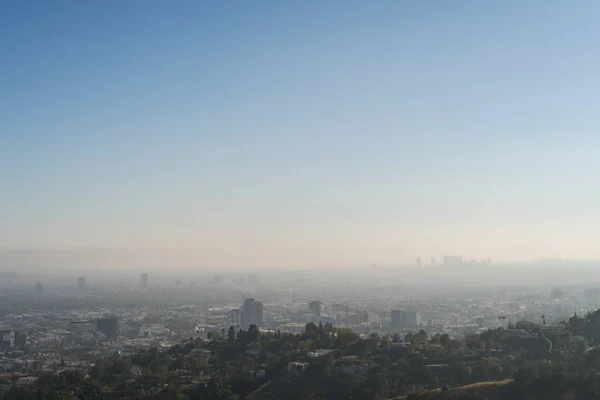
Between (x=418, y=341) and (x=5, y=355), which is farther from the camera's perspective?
(x=5, y=355)

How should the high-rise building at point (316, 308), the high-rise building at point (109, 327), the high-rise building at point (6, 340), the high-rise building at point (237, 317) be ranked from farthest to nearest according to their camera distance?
the high-rise building at point (316, 308), the high-rise building at point (237, 317), the high-rise building at point (109, 327), the high-rise building at point (6, 340)

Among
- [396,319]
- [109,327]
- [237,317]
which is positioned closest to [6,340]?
[109,327]

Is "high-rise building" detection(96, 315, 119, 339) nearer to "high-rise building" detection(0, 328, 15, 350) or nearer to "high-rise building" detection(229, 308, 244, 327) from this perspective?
"high-rise building" detection(0, 328, 15, 350)

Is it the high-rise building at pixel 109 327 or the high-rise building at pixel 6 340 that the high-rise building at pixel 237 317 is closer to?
the high-rise building at pixel 109 327

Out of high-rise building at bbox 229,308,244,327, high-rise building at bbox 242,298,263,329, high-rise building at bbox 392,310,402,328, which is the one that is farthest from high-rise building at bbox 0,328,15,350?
high-rise building at bbox 392,310,402,328

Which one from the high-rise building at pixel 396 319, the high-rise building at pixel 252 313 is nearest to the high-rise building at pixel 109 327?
the high-rise building at pixel 252 313

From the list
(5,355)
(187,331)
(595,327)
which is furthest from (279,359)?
(187,331)

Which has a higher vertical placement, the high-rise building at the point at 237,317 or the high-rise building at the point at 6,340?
the high-rise building at the point at 237,317

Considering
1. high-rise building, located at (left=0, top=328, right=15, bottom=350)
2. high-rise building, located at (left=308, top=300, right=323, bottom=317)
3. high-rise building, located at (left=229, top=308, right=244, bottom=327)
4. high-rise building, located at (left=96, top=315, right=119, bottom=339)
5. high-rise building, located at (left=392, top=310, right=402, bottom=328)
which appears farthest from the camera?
high-rise building, located at (left=308, top=300, right=323, bottom=317)

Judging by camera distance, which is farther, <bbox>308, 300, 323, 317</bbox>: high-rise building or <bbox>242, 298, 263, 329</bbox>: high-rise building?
<bbox>308, 300, 323, 317</bbox>: high-rise building

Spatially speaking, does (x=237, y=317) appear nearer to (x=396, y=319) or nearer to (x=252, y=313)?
(x=252, y=313)

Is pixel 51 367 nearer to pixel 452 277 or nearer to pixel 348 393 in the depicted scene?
pixel 348 393
